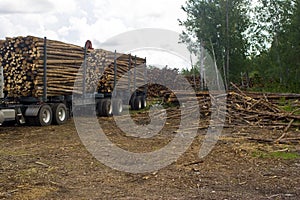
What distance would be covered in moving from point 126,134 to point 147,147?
2.48 meters

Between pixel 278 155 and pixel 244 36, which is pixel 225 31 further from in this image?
pixel 278 155

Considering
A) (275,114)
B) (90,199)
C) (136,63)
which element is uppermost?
(136,63)

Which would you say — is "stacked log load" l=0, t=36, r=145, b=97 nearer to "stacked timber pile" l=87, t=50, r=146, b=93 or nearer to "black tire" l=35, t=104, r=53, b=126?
"black tire" l=35, t=104, r=53, b=126

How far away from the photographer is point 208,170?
7.08 m

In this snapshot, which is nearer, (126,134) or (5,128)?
(126,134)

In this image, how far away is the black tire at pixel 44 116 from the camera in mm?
13123

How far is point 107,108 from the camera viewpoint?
1744 cm

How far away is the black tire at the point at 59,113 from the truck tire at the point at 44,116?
0.95 feet

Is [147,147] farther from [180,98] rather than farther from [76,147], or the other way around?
[180,98]

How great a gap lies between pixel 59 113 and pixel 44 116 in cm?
79

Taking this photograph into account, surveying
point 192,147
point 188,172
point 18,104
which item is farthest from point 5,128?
point 188,172

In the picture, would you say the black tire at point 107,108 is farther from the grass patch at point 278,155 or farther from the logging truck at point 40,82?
the grass patch at point 278,155

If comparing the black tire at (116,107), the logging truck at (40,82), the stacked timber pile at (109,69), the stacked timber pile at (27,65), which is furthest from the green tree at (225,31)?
the stacked timber pile at (27,65)

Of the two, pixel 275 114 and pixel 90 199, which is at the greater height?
pixel 275 114
